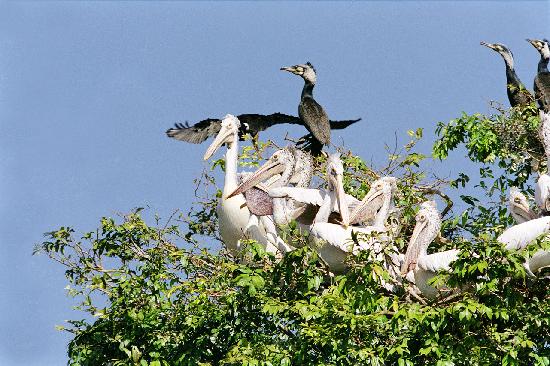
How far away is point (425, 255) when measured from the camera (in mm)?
13289

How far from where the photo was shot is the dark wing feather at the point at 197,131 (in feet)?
55.4

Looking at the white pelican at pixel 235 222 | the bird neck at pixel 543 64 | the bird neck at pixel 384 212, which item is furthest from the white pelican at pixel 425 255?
the bird neck at pixel 543 64

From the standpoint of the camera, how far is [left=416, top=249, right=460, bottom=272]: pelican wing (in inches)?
505

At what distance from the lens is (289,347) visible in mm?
12188

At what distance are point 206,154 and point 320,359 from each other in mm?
4514

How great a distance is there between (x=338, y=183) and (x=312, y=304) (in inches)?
69.3

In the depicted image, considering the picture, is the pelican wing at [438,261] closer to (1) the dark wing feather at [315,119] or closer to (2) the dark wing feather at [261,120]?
(1) the dark wing feather at [315,119]

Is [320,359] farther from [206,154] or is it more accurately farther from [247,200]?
[206,154]

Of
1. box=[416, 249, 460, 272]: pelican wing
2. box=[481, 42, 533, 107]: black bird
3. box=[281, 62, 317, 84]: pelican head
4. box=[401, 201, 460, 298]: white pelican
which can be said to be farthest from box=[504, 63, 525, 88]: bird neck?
box=[416, 249, 460, 272]: pelican wing

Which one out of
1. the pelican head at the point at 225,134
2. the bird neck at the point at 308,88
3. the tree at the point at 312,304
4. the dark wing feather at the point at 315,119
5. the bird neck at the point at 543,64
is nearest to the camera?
the tree at the point at 312,304

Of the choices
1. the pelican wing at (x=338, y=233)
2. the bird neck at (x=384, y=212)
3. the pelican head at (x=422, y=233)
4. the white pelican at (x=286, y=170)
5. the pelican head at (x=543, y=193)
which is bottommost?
the pelican head at (x=543, y=193)

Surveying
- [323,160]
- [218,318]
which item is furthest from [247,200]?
[218,318]

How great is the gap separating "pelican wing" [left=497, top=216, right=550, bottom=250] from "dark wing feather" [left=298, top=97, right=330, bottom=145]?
3.46 meters

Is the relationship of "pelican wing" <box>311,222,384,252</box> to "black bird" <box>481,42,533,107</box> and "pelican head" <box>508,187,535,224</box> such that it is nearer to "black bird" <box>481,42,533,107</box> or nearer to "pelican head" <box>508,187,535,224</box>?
"pelican head" <box>508,187,535,224</box>
